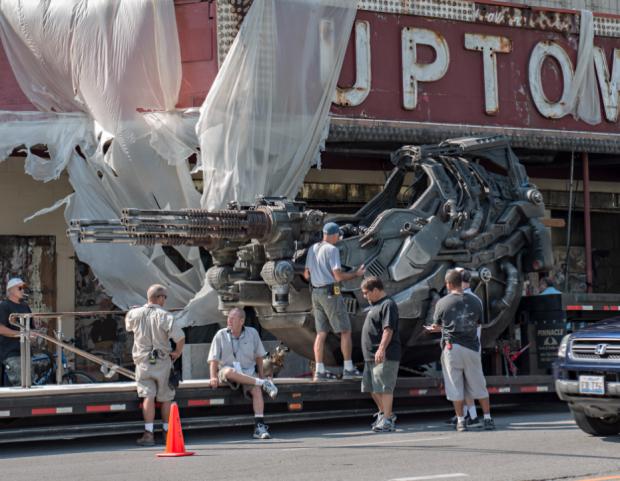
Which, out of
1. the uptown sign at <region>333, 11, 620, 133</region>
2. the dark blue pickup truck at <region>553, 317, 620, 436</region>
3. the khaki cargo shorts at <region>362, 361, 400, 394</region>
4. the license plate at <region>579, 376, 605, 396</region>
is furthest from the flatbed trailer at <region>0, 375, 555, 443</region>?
the uptown sign at <region>333, 11, 620, 133</region>

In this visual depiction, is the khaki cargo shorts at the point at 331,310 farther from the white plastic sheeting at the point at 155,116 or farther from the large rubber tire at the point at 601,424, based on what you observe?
the white plastic sheeting at the point at 155,116

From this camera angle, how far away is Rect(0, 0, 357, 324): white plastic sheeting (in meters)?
17.6

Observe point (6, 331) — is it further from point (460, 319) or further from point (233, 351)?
point (460, 319)

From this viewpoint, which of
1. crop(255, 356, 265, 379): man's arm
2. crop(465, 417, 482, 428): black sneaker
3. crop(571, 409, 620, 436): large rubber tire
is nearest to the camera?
crop(571, 409, 620, 436): large rubber tire

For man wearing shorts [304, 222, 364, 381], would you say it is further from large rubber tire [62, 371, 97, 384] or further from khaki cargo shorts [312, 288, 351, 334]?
large rubber tire [62, 371, 97, 384]

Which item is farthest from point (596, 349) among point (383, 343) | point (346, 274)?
point (346, 274)

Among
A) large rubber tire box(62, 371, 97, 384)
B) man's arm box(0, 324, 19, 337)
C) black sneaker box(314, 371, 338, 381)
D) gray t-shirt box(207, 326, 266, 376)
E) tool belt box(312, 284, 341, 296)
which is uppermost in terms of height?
tool belt box(312, 284, 341, 296)

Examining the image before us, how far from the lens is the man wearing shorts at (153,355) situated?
12.7 meters

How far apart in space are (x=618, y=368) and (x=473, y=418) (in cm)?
222

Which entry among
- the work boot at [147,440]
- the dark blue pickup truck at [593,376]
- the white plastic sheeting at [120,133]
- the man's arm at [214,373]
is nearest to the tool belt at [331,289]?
the man's arm at [214,373]

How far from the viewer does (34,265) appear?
20094mm

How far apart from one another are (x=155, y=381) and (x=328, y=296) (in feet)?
7.98

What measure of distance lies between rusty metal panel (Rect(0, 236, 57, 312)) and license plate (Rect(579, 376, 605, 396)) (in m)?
10.7

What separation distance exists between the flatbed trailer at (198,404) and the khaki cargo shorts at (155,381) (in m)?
0.31
